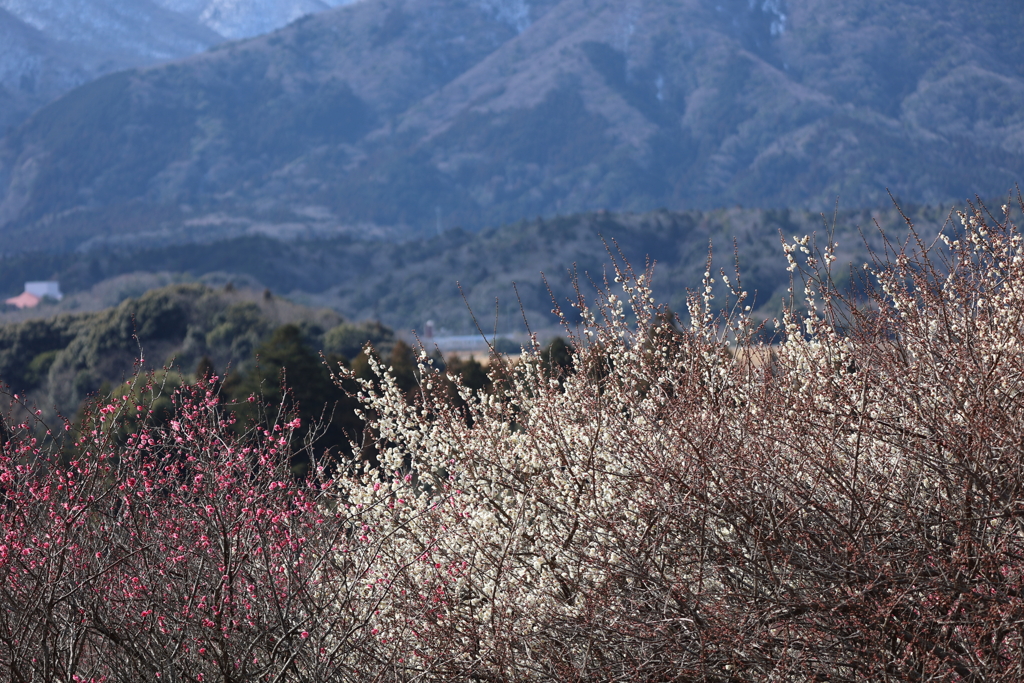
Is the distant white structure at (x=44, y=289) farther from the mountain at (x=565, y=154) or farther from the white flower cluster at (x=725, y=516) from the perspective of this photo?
the white flower cluster at (x=725, y=516)

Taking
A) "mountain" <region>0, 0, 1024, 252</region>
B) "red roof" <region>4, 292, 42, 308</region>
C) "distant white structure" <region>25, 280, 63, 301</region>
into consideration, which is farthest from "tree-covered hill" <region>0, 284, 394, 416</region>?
"mountain" <region>0, 0, 1024, 252</region>

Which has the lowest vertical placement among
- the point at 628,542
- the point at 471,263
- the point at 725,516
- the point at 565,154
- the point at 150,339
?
the point at 565,154

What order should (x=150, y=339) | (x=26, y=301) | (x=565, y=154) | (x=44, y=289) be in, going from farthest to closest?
(x=565, y=154) → (x=44, y=289) → (x=26, y=301) → (x=150, y=339)

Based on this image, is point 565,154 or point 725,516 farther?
point 565,154

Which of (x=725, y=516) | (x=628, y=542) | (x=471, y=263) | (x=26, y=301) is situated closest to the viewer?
(x=725, y=516)

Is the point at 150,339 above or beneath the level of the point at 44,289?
above

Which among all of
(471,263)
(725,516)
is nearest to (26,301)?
(471,263)

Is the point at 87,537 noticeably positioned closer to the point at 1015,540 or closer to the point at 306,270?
the point at 1015,540

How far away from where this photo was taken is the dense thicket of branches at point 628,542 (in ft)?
13.4

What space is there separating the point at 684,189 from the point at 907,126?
39564mm

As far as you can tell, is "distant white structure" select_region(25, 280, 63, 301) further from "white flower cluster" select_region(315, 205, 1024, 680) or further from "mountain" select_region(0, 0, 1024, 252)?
"white flower cluster" select_region(315, 205, 1024, 680)

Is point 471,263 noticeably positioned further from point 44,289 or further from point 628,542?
point 628,542

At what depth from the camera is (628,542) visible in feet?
15.9

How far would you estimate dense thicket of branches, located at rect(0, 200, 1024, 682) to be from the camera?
4.07 m
